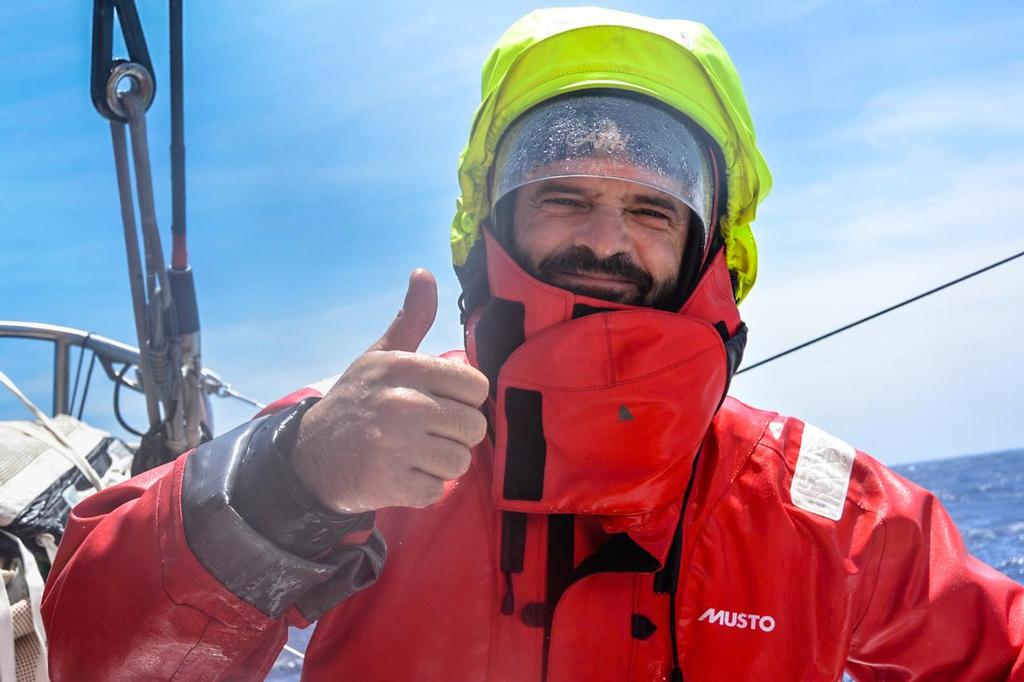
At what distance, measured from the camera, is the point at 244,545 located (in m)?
1.28

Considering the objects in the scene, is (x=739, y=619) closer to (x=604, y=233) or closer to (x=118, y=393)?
(x=604, y=233)

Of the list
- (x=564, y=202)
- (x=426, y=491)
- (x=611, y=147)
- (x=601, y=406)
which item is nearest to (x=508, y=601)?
(x=601, y=406)

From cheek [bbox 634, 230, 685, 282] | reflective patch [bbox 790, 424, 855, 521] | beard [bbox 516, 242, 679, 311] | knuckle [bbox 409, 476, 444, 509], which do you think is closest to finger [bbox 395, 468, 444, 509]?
knuckle [bbox 409, 476, 444, 509]

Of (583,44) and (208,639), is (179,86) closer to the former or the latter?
(583,44)

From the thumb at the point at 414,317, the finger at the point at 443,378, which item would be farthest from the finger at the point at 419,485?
the thumb at the point at 414,317

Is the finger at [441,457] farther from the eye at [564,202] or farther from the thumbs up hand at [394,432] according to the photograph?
the eye at [564,202]

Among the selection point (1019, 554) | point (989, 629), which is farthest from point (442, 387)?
point (1019, 554)

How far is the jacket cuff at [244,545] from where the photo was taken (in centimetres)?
128

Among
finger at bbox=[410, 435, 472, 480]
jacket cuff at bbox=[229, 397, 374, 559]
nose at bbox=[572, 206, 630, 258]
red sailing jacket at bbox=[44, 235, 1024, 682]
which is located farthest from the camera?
nose at bbox=[572, 206, 630, 258]

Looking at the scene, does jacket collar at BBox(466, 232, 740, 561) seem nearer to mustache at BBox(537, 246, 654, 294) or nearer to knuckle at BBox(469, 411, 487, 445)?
mustache at BBox(537, 246, 654, 294)

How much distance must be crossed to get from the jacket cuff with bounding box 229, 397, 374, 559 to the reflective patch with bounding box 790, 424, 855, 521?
41.7 inches

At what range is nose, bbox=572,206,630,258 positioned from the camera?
182 centimetres

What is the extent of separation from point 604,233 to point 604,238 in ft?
0.05

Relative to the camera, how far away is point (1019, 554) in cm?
913
